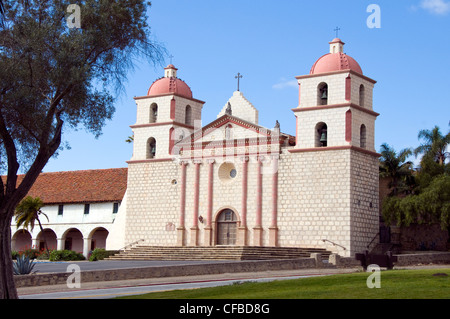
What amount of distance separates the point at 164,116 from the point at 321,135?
35.9 ft

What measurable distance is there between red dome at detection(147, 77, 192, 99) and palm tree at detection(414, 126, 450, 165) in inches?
589

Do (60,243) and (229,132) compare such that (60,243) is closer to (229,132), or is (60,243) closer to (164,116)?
(164,116)

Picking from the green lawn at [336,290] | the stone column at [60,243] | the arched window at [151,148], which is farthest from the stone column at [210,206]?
the green lawn at [336,290]

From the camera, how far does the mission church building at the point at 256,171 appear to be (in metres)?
36.7

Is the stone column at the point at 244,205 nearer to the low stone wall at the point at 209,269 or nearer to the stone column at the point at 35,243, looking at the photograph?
the low stone wall at the point at 209,269

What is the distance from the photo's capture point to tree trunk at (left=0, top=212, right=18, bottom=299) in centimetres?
1609

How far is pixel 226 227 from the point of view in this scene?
40.6m

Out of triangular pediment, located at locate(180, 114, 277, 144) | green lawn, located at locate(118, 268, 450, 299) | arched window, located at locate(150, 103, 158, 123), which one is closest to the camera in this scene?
green lawn, located at locate(118, 268, 450, 299)

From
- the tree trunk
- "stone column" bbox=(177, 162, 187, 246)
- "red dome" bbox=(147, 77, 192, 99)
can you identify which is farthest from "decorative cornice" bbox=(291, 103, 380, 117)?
the tree trunk

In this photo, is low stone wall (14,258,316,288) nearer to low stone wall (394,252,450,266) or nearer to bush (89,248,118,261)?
low stone wall (394,252,450,266)

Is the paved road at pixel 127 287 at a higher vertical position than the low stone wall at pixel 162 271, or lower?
lower

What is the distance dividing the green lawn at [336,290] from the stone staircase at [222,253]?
1605 cm

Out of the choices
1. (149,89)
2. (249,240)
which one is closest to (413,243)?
(249,240)
